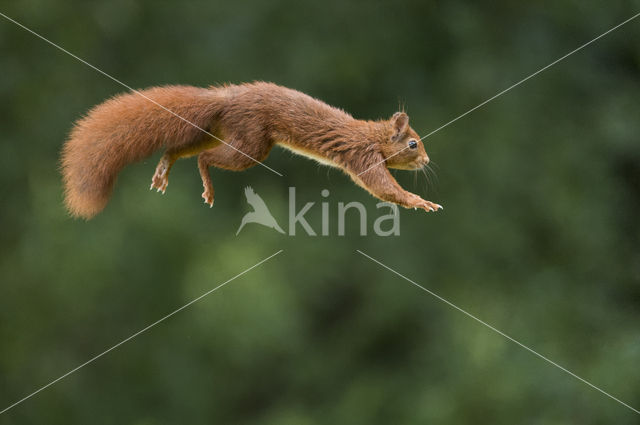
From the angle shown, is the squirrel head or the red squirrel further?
the squirrel head

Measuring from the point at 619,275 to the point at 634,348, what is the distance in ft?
2.27

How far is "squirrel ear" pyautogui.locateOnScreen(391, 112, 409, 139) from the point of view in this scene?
1337mm

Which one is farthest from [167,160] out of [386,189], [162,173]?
[386,189]

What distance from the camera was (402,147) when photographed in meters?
1.38

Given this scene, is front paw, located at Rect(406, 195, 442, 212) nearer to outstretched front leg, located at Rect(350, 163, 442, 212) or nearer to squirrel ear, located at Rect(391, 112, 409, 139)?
outstretched front leg, located at Rect(350, 163, 442, 212)

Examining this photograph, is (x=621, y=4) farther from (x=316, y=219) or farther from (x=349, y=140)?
(x=349, y=140)

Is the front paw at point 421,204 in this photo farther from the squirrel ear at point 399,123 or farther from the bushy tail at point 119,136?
the bushy tail at point 119,136

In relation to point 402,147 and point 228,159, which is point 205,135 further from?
point 402,147

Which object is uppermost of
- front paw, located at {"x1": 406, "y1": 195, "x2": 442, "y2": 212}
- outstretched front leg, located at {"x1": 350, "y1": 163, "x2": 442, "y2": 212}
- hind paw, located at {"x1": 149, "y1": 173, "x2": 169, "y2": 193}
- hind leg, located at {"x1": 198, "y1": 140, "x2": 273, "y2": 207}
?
hind leg, located at {"x1": 198, "y1": 140, "x2": 273, "y2": 207}

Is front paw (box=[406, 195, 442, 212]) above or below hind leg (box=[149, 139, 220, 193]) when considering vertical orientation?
below

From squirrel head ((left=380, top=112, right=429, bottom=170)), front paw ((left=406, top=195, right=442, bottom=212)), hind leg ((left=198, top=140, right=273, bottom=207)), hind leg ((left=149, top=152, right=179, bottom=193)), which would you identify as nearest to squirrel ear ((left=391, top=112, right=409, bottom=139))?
squirrel head ((left=380, top=112, right=429, bottom=170))

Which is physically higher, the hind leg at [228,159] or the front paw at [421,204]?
the hind leg at [228,159]

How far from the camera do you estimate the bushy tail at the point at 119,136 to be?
1.18 metres

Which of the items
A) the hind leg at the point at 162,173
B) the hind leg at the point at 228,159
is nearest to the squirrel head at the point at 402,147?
the hind leg at the point at 228,159
